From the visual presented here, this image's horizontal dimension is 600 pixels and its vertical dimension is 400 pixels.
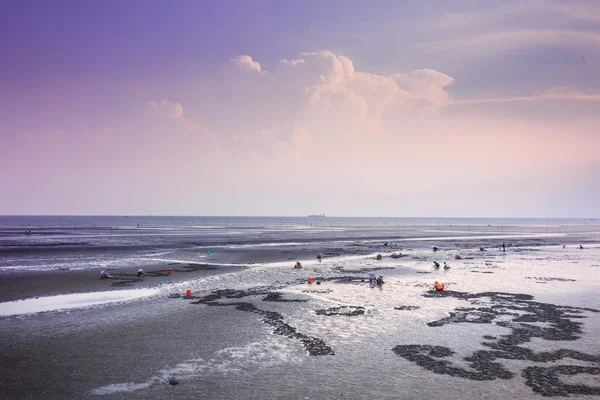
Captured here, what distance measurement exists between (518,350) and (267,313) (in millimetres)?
11186

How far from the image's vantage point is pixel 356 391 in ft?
38.0

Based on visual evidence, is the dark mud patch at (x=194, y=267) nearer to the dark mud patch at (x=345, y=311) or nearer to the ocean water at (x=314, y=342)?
the ocean water at (x=314, y=342)

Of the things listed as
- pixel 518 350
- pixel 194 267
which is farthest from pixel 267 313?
pixel 194 267

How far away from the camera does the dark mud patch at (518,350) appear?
12.3 meters

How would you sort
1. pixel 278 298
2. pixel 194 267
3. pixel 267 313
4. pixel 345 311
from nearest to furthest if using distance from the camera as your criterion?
pixel 267 313 → pixel 345 311 → pixel 278 298 → pixel 194 267

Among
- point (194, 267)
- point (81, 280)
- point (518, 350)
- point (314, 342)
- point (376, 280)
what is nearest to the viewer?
point (518, 350)

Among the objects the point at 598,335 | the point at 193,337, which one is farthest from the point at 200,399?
the point at 598,335

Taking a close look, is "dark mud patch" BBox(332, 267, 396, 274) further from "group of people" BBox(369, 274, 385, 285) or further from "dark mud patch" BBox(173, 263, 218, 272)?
A: "dark mud patch" BBox(173, 263, 218, 272)

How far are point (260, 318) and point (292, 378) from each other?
7473 millimetres

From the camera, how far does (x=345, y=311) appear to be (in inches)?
835

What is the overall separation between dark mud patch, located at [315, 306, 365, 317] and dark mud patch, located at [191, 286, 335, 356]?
7.69 ft

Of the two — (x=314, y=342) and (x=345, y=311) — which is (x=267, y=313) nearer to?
(x=345, y=311)

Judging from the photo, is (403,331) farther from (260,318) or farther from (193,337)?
(193,337)

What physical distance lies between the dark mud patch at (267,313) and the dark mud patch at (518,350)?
9.59 feet
